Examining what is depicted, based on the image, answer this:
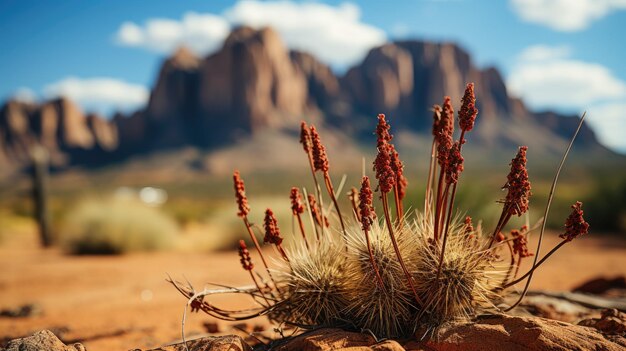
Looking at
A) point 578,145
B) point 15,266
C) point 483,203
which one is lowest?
point 15,266

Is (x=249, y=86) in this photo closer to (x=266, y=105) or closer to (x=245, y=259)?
(x=266, y=105)

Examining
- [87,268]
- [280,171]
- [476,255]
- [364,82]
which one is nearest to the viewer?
[476,255]

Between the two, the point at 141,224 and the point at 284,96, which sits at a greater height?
the point at 284,96

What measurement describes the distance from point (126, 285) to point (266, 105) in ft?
367

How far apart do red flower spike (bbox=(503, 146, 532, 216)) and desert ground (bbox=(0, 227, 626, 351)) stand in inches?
104

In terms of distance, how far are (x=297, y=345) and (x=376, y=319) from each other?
0.48 meters

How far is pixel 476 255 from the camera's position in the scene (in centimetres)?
281

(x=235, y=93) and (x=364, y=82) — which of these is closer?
(x=235, y=93)

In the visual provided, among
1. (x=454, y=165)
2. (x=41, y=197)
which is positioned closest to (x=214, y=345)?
(x=454, y=165)

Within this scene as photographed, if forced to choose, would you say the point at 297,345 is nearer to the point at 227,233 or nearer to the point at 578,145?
the point at 227,233

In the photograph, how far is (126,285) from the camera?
29.5ft

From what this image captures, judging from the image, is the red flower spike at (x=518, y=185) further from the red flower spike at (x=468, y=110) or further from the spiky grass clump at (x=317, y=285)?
the spiky grass clump at (x=317, y=285)

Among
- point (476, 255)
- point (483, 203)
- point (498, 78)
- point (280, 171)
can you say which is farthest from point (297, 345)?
point (498, 78)

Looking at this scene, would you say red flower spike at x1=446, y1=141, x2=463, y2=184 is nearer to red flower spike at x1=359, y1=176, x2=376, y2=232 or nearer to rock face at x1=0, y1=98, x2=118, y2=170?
red flower spike at x1=359, y1=176, x2=376, y2=232
